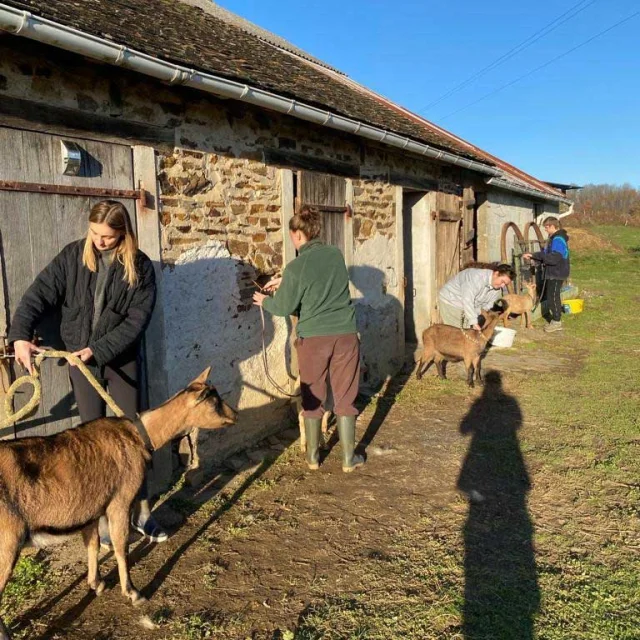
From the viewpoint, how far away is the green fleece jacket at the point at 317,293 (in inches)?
176

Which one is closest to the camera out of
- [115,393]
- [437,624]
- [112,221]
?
[437,624]

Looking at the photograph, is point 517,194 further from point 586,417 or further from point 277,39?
point 586,417

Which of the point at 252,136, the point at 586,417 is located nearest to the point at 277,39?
the point at 252,136

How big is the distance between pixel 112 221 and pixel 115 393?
110cm

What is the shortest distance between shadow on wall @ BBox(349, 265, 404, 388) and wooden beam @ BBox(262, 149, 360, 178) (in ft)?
3.85

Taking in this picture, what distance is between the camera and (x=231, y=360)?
17.3 feet

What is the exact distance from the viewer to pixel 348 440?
191 inches

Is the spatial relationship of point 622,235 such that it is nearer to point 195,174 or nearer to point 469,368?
point 469,368

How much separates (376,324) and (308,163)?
2468mm

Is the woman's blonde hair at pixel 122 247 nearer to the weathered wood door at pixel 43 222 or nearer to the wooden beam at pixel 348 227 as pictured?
the weathered wood door at pixel 43 222

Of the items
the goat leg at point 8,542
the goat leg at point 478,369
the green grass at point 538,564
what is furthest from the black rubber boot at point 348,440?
the goat leg at point 478,369

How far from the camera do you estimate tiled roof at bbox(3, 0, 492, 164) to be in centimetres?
392

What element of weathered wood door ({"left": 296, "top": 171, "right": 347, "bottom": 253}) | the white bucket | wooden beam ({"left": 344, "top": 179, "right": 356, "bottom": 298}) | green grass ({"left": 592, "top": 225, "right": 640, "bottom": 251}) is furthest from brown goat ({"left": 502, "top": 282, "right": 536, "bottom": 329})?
green grass ({"left": 592, "top": 225, "right": 640, "bottom": 251})

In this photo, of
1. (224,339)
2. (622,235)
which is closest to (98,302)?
(224,339)
